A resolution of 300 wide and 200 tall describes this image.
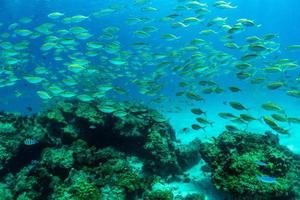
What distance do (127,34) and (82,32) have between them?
55.2 meters

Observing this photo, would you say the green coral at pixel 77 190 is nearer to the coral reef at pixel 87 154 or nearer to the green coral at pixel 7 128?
the coral reef at pixel 87 154

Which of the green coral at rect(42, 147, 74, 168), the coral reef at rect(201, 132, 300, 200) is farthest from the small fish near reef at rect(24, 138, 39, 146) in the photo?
the coral reef at rect(201, 132, 300, 200)

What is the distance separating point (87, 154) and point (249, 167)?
4.06 m

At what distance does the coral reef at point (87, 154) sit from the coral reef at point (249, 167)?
1.32m

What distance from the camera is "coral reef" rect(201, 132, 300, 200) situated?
274 inches

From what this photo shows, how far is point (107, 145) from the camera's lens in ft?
33.3

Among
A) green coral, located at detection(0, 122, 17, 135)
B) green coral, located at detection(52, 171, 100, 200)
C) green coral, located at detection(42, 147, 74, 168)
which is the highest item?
green coral, located at detection(52, 171, 100, 200)

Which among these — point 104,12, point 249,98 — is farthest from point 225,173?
point 249,98

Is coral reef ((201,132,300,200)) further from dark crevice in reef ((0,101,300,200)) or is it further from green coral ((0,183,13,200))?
green coral ((0,183,13,200))

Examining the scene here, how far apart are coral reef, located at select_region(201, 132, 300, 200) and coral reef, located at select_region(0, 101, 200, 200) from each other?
1.32 m

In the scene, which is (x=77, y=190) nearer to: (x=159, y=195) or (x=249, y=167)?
(x=159, y=195)

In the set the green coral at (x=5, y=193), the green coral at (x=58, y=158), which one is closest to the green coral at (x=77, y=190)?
the green coral at (x=58, y=158)

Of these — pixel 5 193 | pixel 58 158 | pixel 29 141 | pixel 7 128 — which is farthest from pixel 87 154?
pixel 7 128

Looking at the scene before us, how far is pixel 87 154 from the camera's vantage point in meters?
8.50
